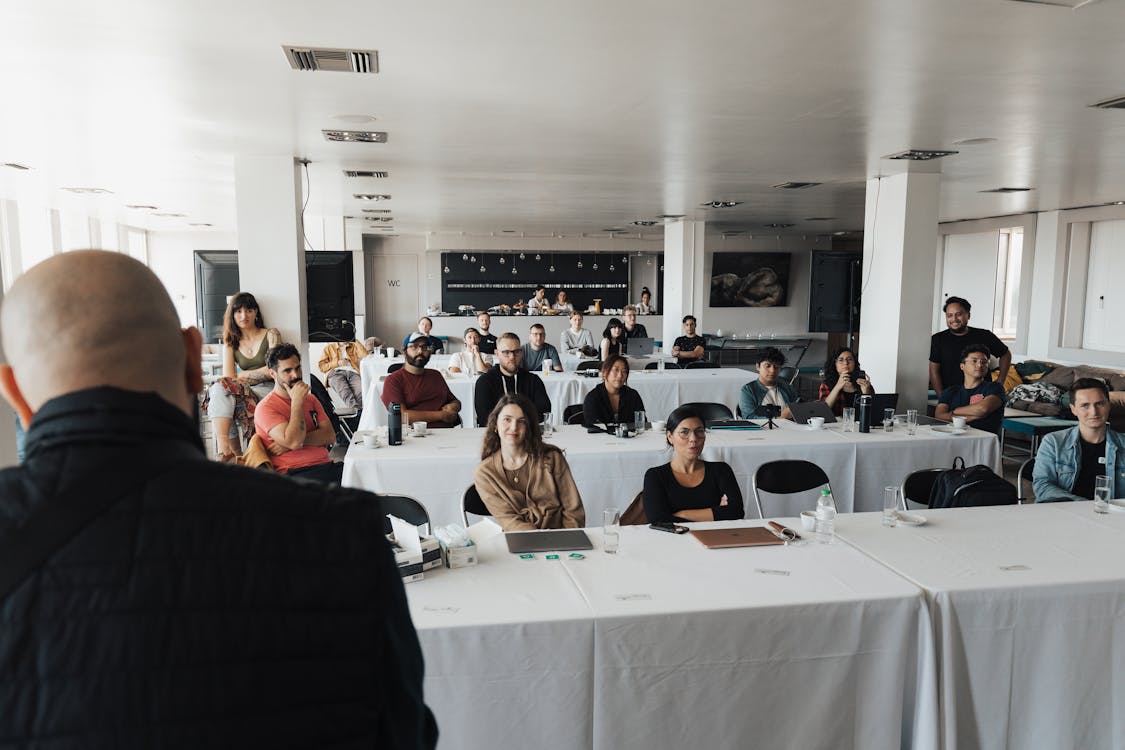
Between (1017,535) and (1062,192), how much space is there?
8.12m

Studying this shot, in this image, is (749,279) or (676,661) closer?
(676,661)

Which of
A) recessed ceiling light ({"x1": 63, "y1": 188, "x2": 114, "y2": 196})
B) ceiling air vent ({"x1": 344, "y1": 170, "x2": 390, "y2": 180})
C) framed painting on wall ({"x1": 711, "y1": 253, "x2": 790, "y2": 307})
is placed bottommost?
framed painting on wall ({"x1": 711, "y1": 253, "x2": 790, "y2": 307})

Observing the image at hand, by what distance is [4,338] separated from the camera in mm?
915

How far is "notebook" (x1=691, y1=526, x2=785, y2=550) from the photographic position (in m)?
3.01

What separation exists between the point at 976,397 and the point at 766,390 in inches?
64.6

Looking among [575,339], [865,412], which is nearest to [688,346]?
[575,339]

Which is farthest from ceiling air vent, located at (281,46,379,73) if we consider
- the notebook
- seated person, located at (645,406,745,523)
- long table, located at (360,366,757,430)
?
long table, located at (360,366,757,430)

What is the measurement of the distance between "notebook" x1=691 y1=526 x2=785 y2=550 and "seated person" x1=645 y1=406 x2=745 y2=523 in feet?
1.60

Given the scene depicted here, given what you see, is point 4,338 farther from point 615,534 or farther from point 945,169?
point 945,169

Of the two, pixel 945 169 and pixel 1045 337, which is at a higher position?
pixel 945 169

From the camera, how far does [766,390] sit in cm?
648

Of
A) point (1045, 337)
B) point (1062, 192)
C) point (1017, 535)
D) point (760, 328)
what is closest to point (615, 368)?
point (1017, 535)

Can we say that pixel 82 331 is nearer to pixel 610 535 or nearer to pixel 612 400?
pixel 610 535

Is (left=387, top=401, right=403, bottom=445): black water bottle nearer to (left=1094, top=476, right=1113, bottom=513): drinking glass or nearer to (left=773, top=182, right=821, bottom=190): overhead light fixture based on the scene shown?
(left=1094, top=476, right=1113, bottom=513): drinking glass
